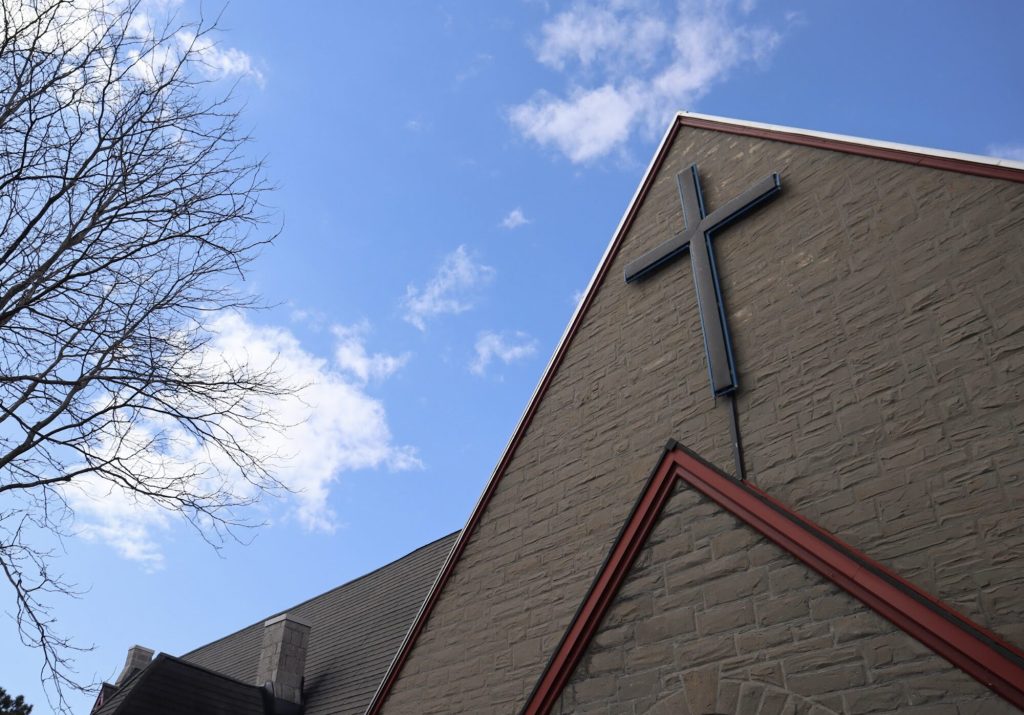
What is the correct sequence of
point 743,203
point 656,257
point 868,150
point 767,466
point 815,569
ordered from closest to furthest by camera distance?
point 815,569
point 767,466
point 868,150
point 743,203
point 656,257

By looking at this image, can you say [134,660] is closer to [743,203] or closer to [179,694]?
[179,694]

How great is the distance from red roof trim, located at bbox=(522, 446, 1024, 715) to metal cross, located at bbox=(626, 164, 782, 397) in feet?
6.16

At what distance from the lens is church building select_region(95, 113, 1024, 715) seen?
5.10 m

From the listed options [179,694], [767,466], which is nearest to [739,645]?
[767,466]

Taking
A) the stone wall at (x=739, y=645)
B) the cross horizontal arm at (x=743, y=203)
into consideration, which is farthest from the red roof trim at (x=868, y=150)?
the stone wall at (x=739, y=645)

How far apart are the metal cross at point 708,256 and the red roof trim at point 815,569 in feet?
6.16

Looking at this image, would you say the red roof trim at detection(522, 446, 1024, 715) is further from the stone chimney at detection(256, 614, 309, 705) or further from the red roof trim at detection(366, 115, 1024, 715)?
the stone chimney at detection(256, 614, 309, 705)

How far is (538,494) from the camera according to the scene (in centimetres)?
901

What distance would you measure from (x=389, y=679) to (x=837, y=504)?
17.8 ft

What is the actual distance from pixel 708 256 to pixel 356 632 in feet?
38.9

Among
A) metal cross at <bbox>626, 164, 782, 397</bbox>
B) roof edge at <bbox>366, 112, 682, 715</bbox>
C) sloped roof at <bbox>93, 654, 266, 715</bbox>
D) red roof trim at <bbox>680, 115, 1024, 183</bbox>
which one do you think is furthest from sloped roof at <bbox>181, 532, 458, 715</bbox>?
red roof trim at <bbox>680, 115, 1024, 183</bbox>

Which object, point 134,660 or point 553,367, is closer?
point 553,367

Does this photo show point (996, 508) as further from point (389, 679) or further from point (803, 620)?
point (389, 679)

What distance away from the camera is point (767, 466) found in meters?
7.04
